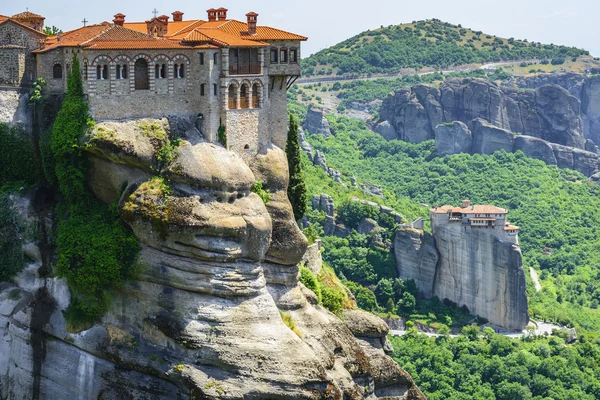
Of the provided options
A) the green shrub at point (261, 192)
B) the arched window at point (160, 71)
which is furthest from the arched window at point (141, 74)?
the green shrub at point (261, 192)

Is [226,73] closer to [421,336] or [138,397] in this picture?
[138,397]

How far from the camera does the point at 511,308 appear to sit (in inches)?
4567

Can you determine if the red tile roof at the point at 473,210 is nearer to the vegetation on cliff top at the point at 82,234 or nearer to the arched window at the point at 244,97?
the arched window at the point at 244,97

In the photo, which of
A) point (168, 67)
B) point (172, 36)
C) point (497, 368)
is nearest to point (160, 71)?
point (168, 67)

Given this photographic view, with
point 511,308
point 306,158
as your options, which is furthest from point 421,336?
point 306,158

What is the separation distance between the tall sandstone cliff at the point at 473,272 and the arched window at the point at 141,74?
6173 cm

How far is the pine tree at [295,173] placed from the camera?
6550 cm

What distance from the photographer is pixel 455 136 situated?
7047 inches

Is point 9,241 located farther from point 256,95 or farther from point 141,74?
point 256,95

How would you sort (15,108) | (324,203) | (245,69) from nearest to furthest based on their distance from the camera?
(15,108), (245,69), (324,203)

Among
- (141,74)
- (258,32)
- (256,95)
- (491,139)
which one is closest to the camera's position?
(141,74)

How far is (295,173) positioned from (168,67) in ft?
32.6

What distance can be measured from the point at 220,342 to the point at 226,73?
12727mm

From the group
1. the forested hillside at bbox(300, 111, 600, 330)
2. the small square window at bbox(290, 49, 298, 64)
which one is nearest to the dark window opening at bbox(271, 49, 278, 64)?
the small square window at bbox(290, 49, 298, 64)
